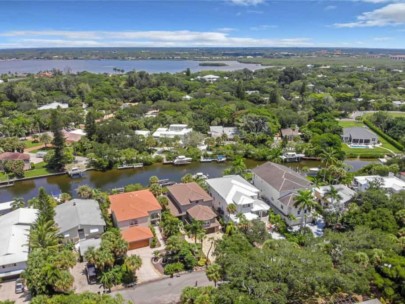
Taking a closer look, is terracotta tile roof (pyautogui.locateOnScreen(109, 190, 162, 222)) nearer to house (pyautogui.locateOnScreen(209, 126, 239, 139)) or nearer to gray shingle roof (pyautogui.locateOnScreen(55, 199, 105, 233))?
gray shingle roof (pyautogui.locateOnScreen(55, 199, 105, 233))

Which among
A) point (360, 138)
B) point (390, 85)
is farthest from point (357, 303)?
point (390, 85)

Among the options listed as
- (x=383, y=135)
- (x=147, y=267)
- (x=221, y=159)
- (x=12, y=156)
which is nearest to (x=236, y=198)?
(x=147, y=267)

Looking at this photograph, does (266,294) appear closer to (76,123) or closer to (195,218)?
(195,218)

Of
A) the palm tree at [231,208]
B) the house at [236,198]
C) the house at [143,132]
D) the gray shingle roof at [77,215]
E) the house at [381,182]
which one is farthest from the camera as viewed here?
the house at [143,132]

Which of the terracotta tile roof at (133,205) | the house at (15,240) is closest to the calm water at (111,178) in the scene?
the terracotta tile roof at (133,205)

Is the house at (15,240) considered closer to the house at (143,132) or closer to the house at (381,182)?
the house at (143,132)

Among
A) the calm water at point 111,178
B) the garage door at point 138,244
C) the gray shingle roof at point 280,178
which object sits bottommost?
the calm water at point 111,178
